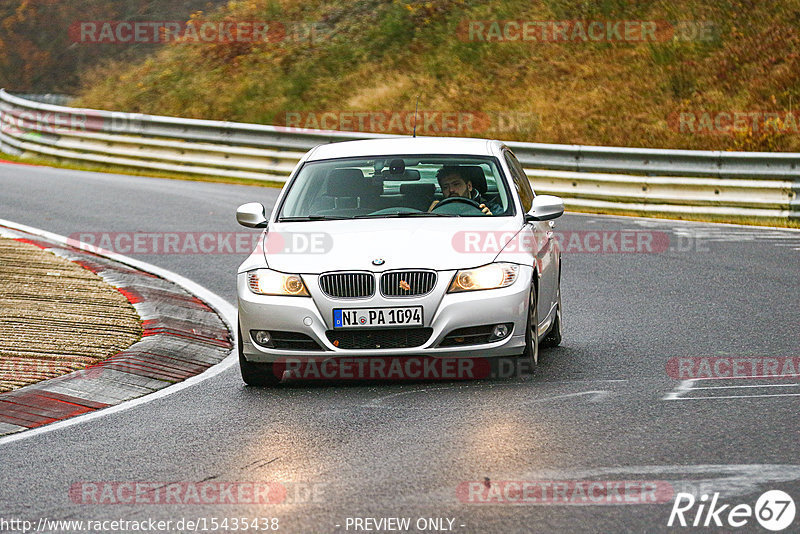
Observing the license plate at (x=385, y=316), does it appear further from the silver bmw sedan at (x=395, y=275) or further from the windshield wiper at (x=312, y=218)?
the windshield wiper at (x=312, y=218)

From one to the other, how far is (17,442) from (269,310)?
5.99ft

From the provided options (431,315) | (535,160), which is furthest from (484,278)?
(535,160)

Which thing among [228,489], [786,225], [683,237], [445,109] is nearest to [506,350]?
[228,489]

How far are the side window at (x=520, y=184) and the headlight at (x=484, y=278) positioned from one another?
116 centimetres

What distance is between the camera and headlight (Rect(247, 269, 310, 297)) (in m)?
8.10

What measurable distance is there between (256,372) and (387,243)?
1.24 m

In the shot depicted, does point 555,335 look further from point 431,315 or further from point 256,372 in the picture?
point 256,372

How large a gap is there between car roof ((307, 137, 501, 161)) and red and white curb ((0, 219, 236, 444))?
1746mm

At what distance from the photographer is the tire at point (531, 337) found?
829cm

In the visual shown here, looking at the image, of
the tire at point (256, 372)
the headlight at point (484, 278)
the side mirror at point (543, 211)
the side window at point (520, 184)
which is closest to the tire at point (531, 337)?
the headlight at point (484, 278)

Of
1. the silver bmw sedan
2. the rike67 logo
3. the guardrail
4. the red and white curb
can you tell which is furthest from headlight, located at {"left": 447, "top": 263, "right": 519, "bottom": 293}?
the guardrail

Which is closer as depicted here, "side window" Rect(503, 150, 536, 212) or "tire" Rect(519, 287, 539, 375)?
"tire" Rect(519, 287, 539, 375)

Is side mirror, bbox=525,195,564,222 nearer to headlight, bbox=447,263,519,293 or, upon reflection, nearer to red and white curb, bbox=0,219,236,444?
headlight, bbox=447,263,519,293

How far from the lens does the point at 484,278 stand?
8078mm
